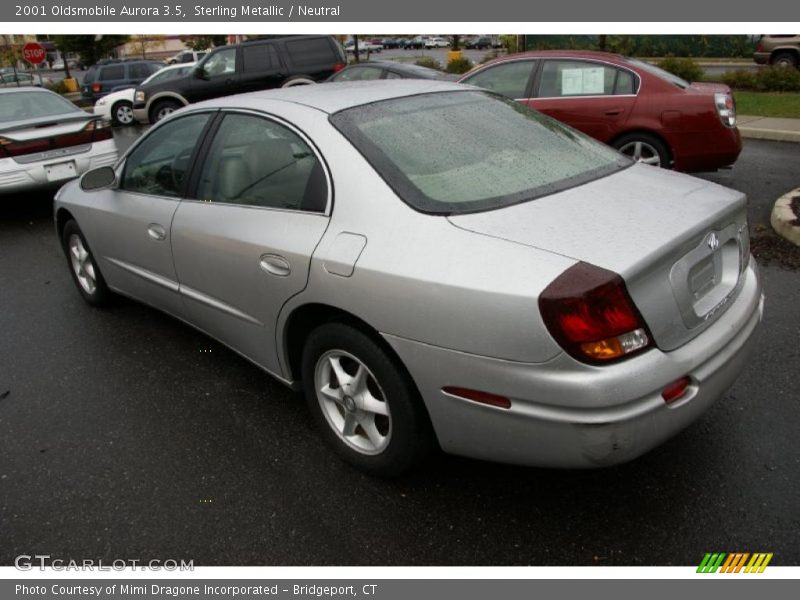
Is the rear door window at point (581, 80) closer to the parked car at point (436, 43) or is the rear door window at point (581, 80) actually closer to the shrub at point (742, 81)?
the shrub at point (742, 81)

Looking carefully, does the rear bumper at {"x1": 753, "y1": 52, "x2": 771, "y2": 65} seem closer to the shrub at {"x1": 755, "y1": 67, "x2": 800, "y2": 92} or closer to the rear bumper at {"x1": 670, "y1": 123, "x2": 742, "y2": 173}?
the shrub at {"x1": 755, "y1": 67, "x2": 800, "y2": 92}

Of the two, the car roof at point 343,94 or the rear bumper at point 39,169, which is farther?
the rear bumper at point 39,169

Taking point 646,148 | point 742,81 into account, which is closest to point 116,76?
point 742,81

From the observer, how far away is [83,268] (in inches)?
187

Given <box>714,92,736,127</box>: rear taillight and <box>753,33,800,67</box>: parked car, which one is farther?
<box>753,33,800,67</box>: parked car

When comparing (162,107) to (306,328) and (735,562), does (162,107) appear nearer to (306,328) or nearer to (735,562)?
(306,328)

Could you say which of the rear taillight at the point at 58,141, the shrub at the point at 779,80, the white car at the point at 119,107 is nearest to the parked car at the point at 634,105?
the rear taillight at the point at 58,141

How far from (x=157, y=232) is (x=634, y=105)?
5.13 m

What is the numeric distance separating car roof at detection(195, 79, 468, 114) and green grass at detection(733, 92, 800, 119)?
9.93m

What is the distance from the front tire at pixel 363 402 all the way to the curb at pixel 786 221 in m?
3.99

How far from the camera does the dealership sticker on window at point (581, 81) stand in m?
6.97

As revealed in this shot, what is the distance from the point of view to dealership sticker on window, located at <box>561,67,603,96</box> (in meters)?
6.97

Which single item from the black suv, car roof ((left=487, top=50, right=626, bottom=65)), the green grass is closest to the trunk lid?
car roof ((left=487, top=50, right=626, bottom=65))

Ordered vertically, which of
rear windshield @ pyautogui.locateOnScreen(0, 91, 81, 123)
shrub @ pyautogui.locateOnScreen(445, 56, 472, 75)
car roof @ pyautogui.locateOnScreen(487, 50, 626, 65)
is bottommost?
shrub @ pyautogui.locateOnScreen(445, 56, 472, 75)
